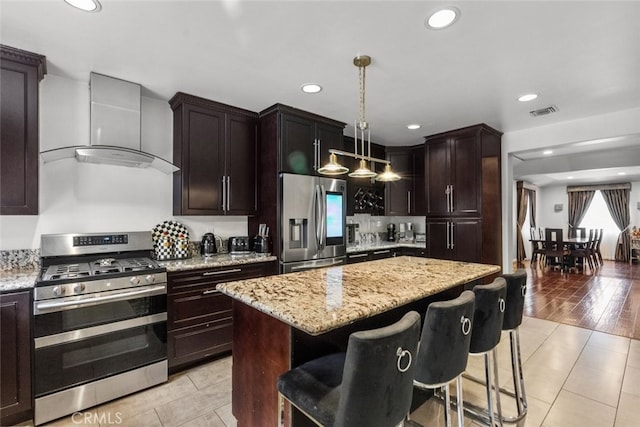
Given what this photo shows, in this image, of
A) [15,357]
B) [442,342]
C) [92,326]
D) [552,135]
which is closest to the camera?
[442,342]

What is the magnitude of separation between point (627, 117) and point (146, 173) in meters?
5.09

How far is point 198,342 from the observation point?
8.86 feet

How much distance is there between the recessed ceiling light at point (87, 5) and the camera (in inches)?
65.9

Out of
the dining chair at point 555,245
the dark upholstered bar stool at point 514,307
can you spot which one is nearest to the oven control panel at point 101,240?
the dark upholstered bar stool at point 514,307

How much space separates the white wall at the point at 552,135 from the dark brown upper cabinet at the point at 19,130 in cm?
500

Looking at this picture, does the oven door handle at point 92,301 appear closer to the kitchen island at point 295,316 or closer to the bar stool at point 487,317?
the kitchen island at point 295,316

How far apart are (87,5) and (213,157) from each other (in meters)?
1.58

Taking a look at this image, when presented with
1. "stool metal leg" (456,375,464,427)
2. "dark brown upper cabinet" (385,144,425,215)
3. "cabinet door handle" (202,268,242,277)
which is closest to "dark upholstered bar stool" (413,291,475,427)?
"stool metal leg" (456,375,464,427)

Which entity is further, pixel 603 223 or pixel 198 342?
pixel 603 223

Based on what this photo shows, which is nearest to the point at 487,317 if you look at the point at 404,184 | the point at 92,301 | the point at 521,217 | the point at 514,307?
the point at 514,307

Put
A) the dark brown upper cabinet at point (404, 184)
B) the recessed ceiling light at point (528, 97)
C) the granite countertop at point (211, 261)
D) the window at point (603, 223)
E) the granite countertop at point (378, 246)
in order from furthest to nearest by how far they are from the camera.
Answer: the window at point (603, 223)
the dark brown upper cabinet at point (404, 184)
the granite countertop at point (378, 246)
the recessed ceiling light at point (528, 97)
the granite countertop at point (211, 261)

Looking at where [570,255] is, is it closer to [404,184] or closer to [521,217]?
[521,217]

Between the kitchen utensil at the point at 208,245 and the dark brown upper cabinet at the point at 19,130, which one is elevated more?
the dark brown upper cabinet at the point at 19,130

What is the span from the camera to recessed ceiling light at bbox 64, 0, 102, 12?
5.49ft
